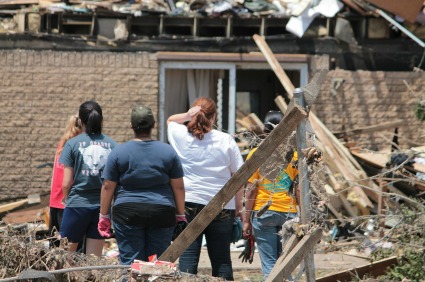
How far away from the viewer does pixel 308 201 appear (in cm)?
516

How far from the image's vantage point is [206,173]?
7.29 meters

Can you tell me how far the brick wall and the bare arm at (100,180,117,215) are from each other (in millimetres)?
5462

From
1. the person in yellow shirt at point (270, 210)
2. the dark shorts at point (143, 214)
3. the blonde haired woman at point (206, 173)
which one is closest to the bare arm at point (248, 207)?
the person in yellow shirt at point (270, 210)

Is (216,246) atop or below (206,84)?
below

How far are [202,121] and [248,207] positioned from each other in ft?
2.67

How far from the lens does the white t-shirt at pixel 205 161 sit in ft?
23.8

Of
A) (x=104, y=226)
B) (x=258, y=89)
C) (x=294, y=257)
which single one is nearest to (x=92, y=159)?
(x=104, y=226)

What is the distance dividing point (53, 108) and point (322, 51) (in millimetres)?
3897

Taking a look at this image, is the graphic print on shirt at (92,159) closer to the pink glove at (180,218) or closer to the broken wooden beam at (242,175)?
the pink glove at (180,218)

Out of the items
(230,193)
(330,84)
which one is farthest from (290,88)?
(230,193)

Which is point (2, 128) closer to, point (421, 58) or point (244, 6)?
point (244, 6)

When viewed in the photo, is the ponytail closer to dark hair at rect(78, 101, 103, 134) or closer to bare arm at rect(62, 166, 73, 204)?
dark hair at rect(78, 101, 103, 134)

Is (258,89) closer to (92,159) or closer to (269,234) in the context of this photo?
(92,159)

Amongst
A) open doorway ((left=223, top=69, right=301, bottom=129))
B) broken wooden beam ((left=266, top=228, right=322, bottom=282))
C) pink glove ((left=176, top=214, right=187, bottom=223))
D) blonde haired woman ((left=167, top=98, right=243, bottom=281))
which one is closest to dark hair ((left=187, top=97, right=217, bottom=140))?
blonde haired woman ((left=167, top=98, right=243, bottom=281))
